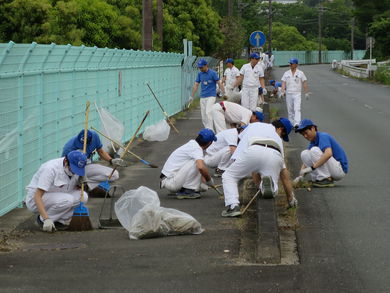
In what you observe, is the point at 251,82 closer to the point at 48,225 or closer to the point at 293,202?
the point at 293,202

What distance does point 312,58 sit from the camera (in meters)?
130

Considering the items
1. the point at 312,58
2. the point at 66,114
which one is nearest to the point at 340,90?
the point at 66,114

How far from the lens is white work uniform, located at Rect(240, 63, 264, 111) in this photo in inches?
922

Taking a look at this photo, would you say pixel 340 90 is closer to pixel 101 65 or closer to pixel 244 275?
pixel 101 65

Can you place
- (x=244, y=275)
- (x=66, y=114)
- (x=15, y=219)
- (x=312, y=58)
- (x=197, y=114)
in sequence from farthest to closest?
(x=312, y=58) → (x=197, y=114) → (x=66, y=114) → (x=15, y=219) → (x=244, y=275)

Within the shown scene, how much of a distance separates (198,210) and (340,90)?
36643mm

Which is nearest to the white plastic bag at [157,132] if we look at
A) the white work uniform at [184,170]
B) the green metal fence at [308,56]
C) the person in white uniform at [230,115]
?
the person in white uniform at [230,115]

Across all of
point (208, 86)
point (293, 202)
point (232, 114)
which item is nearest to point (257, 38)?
point (208, 86)

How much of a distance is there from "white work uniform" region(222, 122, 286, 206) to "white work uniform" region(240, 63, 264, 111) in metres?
11.8

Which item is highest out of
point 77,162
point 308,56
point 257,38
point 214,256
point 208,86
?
point 257,38

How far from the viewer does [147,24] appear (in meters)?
27.8

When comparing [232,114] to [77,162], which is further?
[232,114]

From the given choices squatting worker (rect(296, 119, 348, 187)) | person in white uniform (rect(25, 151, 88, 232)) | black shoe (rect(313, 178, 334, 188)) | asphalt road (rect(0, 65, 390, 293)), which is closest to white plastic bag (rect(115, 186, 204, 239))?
asphalt road (rect(0, 65, 390, 293))

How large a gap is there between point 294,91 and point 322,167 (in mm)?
9971
